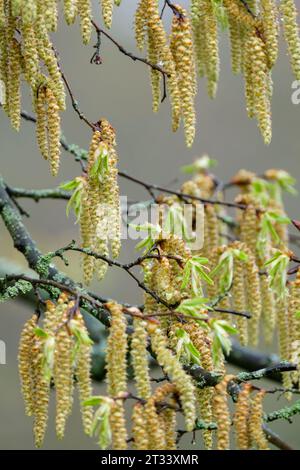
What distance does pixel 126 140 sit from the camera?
11500mm

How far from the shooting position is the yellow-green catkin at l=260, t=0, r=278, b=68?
3.05 metres

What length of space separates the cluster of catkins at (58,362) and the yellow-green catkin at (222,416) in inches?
13.7

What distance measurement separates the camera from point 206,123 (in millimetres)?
11664

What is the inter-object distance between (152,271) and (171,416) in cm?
79

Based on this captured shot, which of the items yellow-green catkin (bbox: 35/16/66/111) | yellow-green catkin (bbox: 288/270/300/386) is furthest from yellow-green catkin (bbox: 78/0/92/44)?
yellow-green catkin (bbox: 288/270/300/386)

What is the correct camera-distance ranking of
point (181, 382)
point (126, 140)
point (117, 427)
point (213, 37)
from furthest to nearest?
1. point (126, 140)
2. point (213, 37)
3. point (181, 382)
4. point (117, 427)

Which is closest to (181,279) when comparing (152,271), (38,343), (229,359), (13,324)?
(152,271)

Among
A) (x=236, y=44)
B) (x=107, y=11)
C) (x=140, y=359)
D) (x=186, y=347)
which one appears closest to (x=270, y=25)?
(x=236, y=44)

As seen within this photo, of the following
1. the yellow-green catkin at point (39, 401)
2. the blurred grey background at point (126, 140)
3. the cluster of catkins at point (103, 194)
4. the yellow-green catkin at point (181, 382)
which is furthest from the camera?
the blurred grey background at point (126, 140)

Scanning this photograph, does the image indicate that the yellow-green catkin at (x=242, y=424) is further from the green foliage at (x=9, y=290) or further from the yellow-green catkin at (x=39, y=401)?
the green foliage at (x=9, y=290)

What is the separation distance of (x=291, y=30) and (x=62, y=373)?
141 cm

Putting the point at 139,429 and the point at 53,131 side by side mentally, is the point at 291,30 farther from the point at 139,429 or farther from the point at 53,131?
the point at 139,429

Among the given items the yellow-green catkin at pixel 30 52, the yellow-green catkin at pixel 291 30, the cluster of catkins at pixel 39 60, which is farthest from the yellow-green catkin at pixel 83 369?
the yellow-green catkin at pixel 291 30

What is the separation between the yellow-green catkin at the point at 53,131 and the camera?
116 inches
